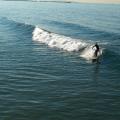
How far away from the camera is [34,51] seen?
1560 inches

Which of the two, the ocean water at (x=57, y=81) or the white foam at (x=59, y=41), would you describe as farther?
the white foam at (x=59, y=41)

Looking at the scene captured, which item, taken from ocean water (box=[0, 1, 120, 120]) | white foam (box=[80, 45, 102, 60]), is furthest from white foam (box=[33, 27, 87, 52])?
white foam (box=[80, 45, 102, 60])

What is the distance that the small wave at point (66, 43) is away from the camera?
3953 centimetres

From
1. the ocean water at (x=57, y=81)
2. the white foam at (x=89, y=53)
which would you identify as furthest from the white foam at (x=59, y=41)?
the white foam at (x=89, y=53)

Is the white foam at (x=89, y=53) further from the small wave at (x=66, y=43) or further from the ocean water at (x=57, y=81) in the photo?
the ocean water at (x=57, y=81)

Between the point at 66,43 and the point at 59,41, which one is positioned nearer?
the point at 66,43

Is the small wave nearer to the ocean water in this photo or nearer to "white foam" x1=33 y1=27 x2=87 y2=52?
"white foam" x1=33 y1=27 x2=87 y2=52

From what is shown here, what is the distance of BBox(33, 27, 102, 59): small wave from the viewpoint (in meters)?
39.5

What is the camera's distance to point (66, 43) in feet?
148

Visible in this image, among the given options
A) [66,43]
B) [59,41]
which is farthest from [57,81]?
[59,41]

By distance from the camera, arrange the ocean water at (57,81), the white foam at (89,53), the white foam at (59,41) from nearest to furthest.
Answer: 1. the ocean water at (57,81)
2. the white foam at (89,53)
3. the white foam at (59,41)

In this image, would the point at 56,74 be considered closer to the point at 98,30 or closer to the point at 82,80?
the point at 82,80

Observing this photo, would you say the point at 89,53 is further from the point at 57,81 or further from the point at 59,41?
the point at 57,81

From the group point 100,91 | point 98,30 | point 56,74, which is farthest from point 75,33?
point 100,91
